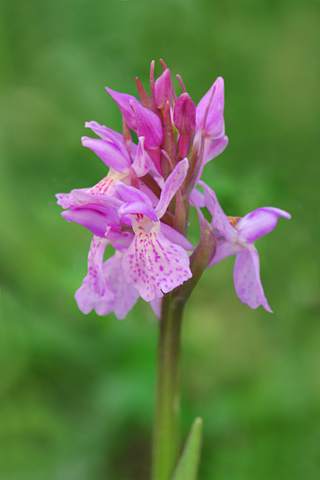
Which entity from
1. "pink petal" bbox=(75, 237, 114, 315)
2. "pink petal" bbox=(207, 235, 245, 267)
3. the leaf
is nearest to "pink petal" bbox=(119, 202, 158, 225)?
"pink petal" bbox=(75, 237, 114, 315)

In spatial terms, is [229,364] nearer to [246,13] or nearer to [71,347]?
[71,347]

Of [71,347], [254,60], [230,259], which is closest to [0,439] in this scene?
[71,347]

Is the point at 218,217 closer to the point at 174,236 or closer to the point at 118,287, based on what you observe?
the point at 174,236

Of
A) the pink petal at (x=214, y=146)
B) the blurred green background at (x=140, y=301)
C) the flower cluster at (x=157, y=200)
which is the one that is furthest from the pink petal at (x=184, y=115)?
the blurred green background at (x=140, y=301)

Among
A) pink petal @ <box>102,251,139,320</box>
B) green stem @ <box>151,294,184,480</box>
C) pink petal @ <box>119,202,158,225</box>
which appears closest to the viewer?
pink petal @ <box>119,202,158,225</box>

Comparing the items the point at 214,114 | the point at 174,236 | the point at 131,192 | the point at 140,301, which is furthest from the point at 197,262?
the point at 140,301

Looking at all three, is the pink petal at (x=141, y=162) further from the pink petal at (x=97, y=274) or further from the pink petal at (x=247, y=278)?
the pink petal at (x=247, y=278)

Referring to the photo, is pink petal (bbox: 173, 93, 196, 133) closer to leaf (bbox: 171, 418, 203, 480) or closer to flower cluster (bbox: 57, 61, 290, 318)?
flower cluster (bbox: 57, 61, 290, 318)
